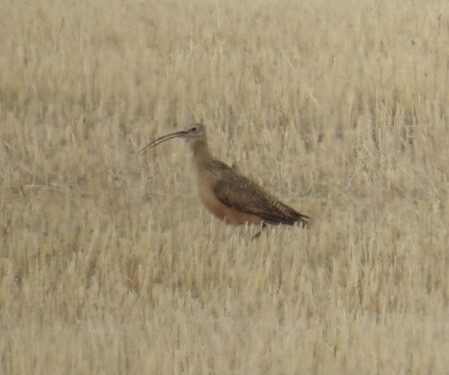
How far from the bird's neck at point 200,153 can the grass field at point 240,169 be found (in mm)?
518

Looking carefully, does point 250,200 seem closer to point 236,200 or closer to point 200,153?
point 236,200

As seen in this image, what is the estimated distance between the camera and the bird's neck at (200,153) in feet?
41.0

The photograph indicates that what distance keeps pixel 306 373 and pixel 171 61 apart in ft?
25.5

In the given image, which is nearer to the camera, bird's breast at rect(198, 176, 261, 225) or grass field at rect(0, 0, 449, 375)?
grass field at rect(0, 0, 449, 375)

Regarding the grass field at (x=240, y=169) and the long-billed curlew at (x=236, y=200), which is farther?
the long-billed curlew at (x=236, y=200)

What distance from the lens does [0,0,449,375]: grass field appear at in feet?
31.0

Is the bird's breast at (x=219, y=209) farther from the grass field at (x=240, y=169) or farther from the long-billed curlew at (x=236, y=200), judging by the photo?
the grass field at (x=240, y=169)

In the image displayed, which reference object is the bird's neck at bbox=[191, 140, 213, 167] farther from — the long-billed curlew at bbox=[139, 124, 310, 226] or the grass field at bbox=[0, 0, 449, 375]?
the grass field at bbox=[0, 0, 449, 375]

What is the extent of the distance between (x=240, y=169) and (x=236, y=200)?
2.27m

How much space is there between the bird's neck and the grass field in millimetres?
518

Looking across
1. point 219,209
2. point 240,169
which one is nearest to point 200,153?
point 219,209

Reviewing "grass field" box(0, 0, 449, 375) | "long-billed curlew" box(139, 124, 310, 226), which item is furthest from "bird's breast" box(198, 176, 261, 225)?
"grass field" box(0, 0, 449, 375)

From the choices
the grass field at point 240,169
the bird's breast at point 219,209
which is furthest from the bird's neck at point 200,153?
the grass field at point 240,169

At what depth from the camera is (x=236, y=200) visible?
40.0ft
